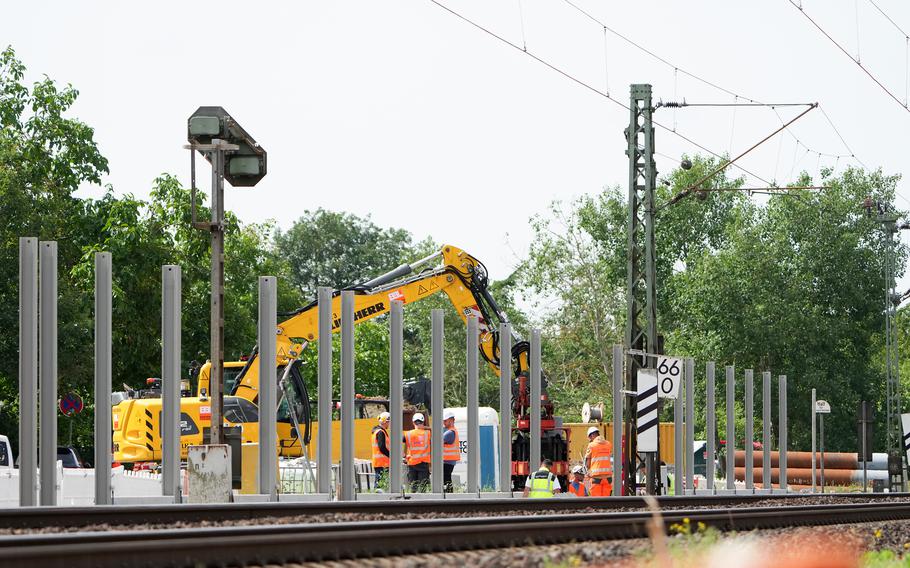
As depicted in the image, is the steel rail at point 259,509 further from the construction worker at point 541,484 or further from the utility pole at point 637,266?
the utility pole at point 637,266

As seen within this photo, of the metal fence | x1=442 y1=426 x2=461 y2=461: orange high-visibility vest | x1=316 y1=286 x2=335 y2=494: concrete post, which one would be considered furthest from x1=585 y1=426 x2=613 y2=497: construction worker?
x1=316 y1=286 x2=335 y2=494: concrete post

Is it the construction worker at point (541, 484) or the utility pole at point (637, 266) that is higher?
the utility pole at point (637, 266)

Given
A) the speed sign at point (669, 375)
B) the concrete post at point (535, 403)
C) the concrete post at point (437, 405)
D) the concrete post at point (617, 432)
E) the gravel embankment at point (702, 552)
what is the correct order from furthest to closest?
the speed sign at point (669, 375) → the concrete post at point (617, 432) → the concrete post at point (535, 403) → the concrete post at point (437, 405) → the gravel embankment at point (702, 552)

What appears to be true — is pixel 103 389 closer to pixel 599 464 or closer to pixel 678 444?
pixel 599 464

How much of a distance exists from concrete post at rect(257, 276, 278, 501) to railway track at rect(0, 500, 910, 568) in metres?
4.92

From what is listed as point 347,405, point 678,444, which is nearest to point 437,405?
point 347,405

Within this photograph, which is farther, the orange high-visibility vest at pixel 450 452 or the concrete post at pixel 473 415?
the orange high-visibility vest at pixel 450 452

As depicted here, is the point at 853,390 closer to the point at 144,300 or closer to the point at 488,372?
the point at 488,372

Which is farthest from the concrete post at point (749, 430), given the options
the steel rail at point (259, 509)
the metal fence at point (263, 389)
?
the steel rail at point (259, 509)

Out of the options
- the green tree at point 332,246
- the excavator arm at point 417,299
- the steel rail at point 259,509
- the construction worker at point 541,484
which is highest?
the green tree at point 332,246

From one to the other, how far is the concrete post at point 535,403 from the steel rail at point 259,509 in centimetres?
288

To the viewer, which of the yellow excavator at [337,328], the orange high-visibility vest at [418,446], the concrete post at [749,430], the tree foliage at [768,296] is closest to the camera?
the orange high-visibility vest at [418,446]

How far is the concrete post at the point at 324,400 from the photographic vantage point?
60.5ft

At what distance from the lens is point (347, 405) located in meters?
19.2
